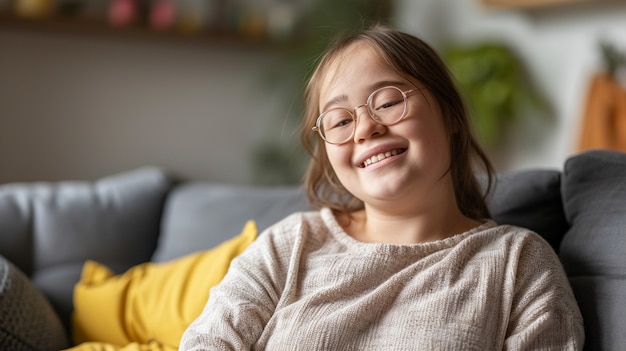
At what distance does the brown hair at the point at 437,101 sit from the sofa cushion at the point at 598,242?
0.53 feet

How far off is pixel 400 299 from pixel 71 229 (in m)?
1.12

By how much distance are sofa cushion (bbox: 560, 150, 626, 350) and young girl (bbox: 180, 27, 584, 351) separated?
2.9 inches

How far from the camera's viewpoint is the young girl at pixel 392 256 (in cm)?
121

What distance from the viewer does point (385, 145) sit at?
131 centimetres

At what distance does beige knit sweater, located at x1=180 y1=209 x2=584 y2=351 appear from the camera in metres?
1.19

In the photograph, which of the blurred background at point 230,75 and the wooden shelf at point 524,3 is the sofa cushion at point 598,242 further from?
the wooden shelf at point 524,3

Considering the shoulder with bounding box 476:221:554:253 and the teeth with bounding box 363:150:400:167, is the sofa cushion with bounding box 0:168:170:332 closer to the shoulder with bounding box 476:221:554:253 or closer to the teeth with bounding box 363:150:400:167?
the teeth with bounding box 363:150:400:167

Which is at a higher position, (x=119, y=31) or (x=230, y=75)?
(x=119, y=31)

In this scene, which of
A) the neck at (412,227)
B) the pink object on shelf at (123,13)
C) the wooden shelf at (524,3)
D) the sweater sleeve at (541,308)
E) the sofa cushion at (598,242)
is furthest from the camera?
the pink object on shelf at (123,13)

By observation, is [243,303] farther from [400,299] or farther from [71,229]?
[71,229]

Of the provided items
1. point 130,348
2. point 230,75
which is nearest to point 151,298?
point 130,348

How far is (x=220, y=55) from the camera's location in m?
4.12

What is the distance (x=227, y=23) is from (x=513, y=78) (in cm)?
148

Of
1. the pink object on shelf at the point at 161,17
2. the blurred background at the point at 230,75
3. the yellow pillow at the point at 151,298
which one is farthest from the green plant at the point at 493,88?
the yellow pillow at the point at 151,298
